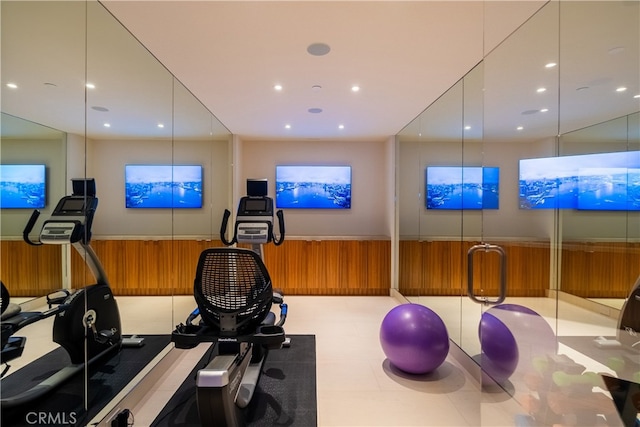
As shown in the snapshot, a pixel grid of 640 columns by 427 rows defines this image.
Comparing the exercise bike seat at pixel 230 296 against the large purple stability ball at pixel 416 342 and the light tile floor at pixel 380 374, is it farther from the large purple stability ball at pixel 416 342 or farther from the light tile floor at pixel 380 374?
the large purple stability ball at pixel 416 342

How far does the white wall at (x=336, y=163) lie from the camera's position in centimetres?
604

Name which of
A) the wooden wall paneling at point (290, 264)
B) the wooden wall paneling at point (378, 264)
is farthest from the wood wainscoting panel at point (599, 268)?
the wooden wall paneling at point (290, 264)

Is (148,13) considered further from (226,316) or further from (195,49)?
(226,316)

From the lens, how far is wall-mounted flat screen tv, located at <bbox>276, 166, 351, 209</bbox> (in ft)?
19.6

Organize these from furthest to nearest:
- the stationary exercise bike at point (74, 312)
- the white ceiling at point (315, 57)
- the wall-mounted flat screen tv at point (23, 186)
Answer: the white ceiling at point (315, 57)
the stationary exercise bike at point (74, 312)
the wall-mounted flat screen tv at point (23, 186)

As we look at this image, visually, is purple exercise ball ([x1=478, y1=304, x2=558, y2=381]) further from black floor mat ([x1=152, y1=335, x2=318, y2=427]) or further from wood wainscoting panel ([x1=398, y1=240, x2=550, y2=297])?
black floor mat ([x1=152, y1=335, x2=318, y2=427])

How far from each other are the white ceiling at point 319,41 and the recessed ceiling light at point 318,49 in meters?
0.05

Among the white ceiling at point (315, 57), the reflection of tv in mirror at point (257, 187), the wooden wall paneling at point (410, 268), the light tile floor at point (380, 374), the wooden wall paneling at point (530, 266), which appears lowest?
the light tile floor at point (380, 374)

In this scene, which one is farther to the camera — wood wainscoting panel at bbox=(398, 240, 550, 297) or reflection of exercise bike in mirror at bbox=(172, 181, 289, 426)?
wood wainscoting panel at bbox=(398, 240, 550, 297)

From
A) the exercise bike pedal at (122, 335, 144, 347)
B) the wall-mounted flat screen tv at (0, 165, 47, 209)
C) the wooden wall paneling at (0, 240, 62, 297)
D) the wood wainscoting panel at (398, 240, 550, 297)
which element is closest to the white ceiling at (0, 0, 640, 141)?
the wall-mounted flat screen tv at (0, 165, 47, 209)

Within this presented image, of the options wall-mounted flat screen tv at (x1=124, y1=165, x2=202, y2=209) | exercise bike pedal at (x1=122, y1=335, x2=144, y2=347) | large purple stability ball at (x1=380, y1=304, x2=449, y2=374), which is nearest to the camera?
large purple stability ball at (x1=380, y1=304, x2=449, y2=374)

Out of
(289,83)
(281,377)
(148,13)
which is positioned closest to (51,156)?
(148,13)

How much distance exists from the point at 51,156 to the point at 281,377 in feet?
9.14

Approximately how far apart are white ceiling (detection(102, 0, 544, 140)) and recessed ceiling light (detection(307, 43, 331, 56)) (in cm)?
5
